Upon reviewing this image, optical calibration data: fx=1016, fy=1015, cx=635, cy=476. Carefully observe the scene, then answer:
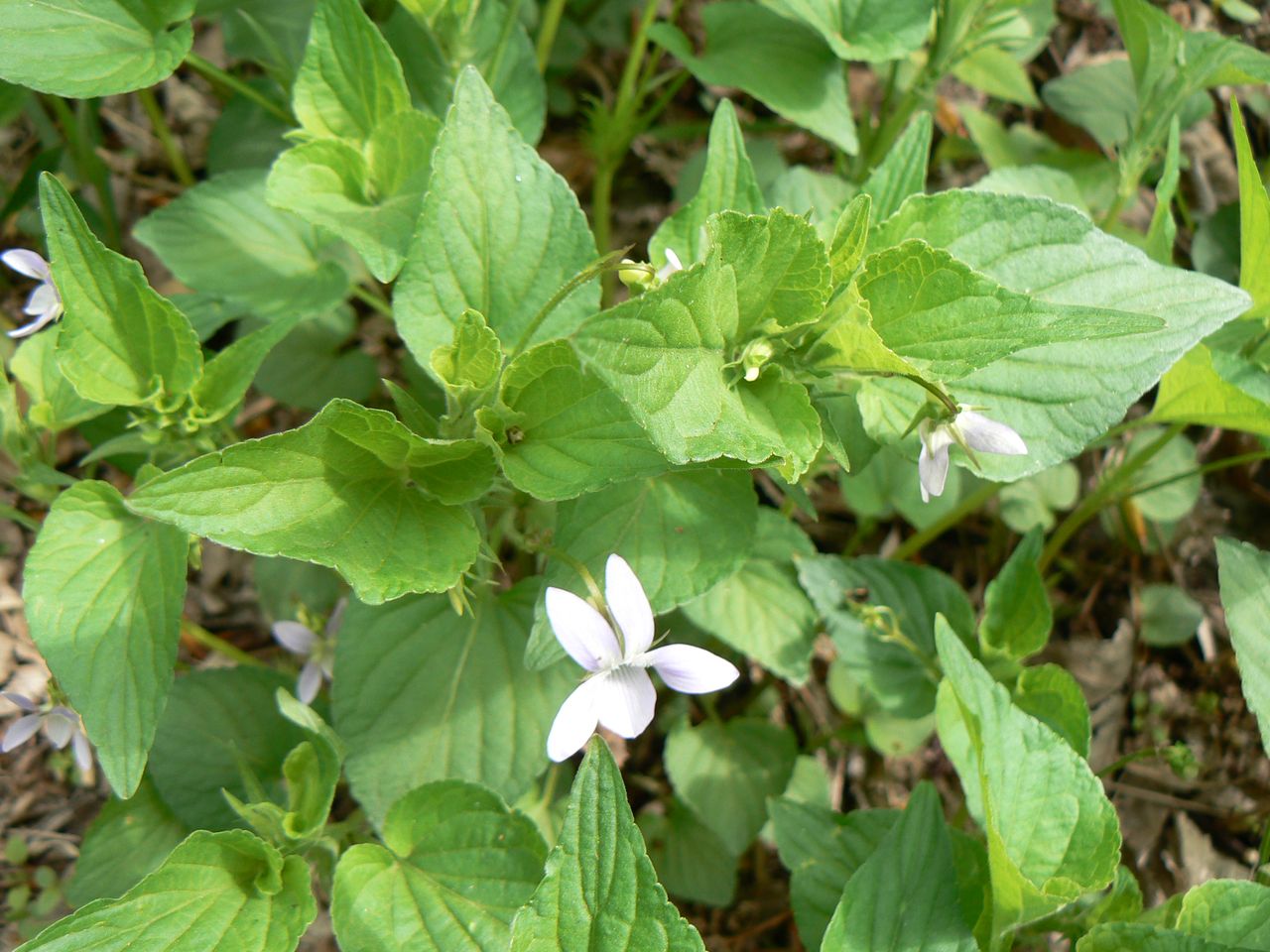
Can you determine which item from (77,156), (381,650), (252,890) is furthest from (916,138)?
(77,156)

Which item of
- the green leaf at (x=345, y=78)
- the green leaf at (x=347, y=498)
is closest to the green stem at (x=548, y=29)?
the green leaf at (x=345, y=78)

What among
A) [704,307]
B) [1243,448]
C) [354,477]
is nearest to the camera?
[704,307]

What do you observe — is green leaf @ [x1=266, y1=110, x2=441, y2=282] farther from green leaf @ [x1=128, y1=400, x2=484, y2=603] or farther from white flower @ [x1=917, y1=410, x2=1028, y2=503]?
white flower @ [x1=917, y1=410, x2=1028, y2=503]

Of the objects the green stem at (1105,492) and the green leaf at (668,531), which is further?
the green stem at (1105,492)

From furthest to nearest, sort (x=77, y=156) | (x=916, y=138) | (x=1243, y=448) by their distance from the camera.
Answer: (x=1243, y=448)
(x=77, y=156)
(x=916, y=138)

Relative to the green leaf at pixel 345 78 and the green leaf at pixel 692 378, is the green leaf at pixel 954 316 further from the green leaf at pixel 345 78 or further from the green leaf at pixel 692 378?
the green leaf at pixel 345 78

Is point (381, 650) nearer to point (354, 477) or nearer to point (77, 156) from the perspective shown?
point (354, 477)

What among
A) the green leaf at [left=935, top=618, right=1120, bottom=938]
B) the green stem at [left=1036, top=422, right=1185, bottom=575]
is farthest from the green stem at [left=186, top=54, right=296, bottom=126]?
the green stem at [left=1036, top=422, right=1185, bottom=575]
